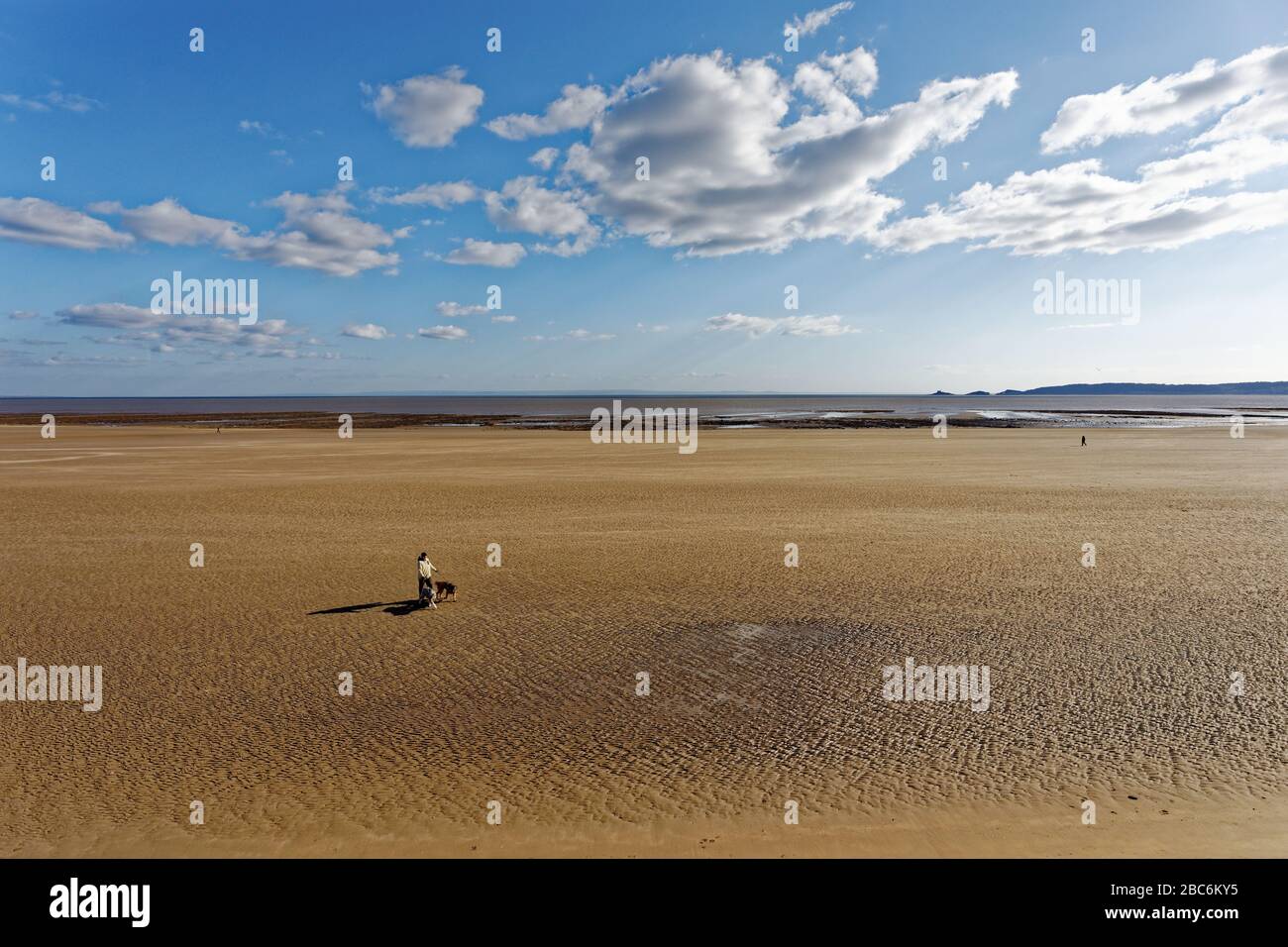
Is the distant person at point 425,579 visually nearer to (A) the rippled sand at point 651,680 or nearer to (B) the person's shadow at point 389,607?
(B) the person's shadow at point 389,607

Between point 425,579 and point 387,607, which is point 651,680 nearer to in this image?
point 425,579

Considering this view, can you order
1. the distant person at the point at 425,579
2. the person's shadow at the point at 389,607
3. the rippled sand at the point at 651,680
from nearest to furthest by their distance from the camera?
the rippled sand at the point at 651,680 → the distant person at the point at 425,579 → the person's shadow at the point at 389,607

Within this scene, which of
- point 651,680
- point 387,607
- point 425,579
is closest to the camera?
point 651,680

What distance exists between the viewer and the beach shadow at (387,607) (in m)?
16.3

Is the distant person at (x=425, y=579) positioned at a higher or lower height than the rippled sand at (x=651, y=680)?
higher

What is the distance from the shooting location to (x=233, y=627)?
1530cm

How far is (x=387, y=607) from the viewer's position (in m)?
16.6

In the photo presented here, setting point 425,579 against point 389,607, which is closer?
point 425,579

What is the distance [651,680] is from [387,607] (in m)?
7.55

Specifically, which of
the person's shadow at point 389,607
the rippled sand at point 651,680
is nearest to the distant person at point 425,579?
the person's shadow at point 389,607

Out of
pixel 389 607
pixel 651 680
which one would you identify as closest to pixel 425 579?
pixel 389 607

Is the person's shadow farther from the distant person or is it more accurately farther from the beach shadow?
the distant person
